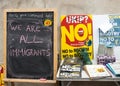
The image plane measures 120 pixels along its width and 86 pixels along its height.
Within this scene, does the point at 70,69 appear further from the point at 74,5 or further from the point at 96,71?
the point at 74,5

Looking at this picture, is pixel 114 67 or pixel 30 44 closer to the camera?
pixel 114 67

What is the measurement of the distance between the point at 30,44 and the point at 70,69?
54 centimetres

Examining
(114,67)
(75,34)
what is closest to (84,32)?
(75,34)

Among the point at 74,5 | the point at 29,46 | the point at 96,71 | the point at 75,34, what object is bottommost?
the point at 96,71

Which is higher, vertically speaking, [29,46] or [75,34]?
[75,34]

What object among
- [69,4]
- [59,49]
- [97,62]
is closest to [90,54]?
[97,62]

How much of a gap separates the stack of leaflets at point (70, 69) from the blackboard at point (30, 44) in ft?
0.62

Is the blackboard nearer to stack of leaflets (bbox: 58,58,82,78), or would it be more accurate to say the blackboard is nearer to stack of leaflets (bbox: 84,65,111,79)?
stack of leaflets (bbox: 58,58,82,78)

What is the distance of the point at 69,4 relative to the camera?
2.93 meters

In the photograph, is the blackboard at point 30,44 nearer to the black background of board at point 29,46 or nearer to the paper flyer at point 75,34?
the black background of board at point 29,46

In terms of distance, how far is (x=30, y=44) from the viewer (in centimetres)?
271

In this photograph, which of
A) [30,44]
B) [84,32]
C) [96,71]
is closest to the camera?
[96,71]

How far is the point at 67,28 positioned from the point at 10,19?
0.59 m

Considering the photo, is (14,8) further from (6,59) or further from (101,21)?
(101,21)
